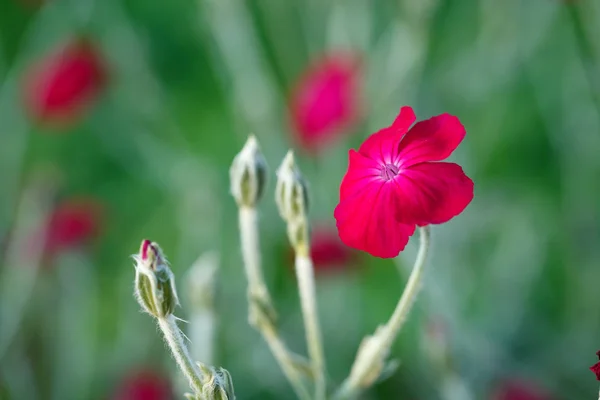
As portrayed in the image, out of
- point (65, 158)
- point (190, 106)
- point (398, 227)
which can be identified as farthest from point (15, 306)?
point (398, 227)

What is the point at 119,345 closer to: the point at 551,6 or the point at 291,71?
the point at 291,71

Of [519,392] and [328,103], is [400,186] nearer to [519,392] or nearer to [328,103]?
[519,392]

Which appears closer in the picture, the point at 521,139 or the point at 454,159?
the point at 454,159

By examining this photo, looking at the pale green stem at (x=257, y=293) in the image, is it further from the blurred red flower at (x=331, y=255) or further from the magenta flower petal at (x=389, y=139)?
the blurred red flower at (x=331, y=255)

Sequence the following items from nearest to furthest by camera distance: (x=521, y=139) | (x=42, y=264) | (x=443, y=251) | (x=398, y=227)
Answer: (x=398, y=227) < (x=443, y=251) < (x=42, y=264) < (x=521, y=139)

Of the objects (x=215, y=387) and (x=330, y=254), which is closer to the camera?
(x=215, y=387)

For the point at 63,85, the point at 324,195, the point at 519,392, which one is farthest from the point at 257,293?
the point at 63,85

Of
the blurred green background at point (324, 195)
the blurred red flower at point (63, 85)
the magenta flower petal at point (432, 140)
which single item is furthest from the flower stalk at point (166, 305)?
the blurred red flower at point (63, 85)
